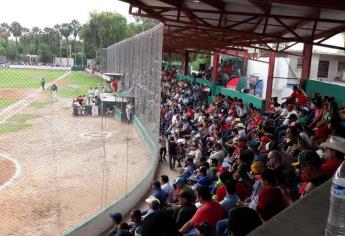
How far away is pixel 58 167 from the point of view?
12500 mm

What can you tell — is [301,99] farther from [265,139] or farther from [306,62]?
[265,139]

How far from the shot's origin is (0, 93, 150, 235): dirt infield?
8.62 meters

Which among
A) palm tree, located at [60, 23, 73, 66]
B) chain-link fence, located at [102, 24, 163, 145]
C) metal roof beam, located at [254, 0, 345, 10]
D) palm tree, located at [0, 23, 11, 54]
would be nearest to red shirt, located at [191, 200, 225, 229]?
metal roof beam, located at [254, 0, 345, 10]

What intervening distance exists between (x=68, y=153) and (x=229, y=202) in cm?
1050

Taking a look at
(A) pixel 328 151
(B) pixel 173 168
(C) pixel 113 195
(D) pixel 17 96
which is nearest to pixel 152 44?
(B) pixel 173 168

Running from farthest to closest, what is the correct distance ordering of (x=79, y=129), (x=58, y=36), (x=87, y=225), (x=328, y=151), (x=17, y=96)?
(x=17, y=96), (x=79, y=129), (x=58, y=36), (x=87, y=225), (x=328, y=151)

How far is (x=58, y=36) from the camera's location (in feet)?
36.9

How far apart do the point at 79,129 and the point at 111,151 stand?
4.73 metres

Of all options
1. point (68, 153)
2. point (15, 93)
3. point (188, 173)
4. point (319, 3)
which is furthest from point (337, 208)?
point (15, 93)

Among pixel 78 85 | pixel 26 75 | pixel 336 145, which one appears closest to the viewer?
pixel 336 145

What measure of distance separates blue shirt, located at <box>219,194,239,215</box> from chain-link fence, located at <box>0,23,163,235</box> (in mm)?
4480

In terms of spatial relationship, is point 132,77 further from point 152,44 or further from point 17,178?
point 17,178

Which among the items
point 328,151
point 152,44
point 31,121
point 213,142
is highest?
point 152,44

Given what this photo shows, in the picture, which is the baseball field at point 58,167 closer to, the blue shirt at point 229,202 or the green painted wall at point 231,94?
the blue shirt at point 229,202
